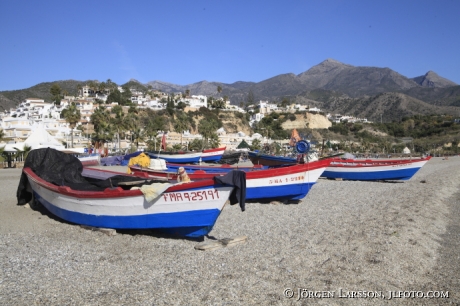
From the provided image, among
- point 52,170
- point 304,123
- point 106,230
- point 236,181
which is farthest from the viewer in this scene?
point 304,123

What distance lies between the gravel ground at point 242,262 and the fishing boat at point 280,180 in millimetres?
1826

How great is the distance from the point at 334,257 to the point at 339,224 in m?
3.20

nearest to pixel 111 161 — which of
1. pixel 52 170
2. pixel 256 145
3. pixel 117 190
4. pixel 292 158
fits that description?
pixel 292 158

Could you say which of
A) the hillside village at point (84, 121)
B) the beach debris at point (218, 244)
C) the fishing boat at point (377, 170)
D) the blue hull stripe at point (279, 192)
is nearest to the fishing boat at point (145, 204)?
the beach debris at point (218, 244)

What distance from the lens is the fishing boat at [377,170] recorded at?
2298 cm

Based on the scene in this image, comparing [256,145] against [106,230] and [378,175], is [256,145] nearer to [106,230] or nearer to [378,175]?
[378,175]

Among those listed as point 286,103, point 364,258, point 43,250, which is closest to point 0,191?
point 43,250

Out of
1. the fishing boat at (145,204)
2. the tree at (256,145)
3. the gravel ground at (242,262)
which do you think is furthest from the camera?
the tree at (256,145)

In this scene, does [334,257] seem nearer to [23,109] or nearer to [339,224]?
[339,224]

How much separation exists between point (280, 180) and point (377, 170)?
12240 mm

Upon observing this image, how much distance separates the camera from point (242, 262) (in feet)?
22.5

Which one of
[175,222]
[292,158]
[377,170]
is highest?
[292,158]

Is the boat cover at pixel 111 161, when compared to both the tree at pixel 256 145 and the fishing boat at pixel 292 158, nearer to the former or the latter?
the fishing boat at pixel 292 158

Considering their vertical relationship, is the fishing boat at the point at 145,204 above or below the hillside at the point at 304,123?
below
